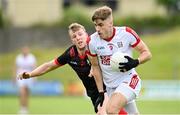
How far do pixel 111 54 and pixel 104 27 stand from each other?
0.47 meters

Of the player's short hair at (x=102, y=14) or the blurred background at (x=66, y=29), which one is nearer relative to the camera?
the player's short hair at (x=102, y=14)

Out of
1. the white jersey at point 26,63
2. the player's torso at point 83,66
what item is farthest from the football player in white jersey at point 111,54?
the white jersey at point 26,63

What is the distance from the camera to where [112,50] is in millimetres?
11914

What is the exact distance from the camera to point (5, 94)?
113 ft

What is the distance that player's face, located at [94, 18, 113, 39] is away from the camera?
1163 centimetres

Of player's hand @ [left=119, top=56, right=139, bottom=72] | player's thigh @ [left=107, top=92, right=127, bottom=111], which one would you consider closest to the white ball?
player's hand @ [left=119, top=56, right=139, bottom=72]

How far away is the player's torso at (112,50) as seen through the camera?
11.9 m

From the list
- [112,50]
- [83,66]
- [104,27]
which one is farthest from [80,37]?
[104,27]

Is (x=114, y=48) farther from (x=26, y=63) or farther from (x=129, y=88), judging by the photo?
(x=26, y=63)

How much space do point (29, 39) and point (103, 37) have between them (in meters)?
37.9

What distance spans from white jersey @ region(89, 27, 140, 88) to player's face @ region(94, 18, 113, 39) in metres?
0.11

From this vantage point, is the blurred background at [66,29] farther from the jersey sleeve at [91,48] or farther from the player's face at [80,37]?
the jersey sleeve at [91,48]

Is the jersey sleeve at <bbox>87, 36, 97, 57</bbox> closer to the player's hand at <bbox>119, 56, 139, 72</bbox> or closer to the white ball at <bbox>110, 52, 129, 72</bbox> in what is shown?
the white ball at <bbox>110, 52, 129, 72</bbox>

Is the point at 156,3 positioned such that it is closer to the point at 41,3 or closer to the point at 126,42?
the point at 41,3
